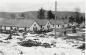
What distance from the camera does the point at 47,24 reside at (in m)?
57.8

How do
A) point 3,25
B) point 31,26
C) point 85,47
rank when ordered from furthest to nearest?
point 3,25 < point 31,26 < point 85,47

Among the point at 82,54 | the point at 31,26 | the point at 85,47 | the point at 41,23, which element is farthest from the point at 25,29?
the point at 82,54

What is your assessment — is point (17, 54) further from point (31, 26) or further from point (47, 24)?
point (47, 24)

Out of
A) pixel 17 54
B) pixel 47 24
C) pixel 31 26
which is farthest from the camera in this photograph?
pixel 47 24

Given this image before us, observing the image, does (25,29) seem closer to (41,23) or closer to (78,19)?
(41,23)

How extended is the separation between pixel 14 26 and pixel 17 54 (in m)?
38.9

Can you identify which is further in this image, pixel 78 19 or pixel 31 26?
pixel 78 19

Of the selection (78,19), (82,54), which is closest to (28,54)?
(82,54)

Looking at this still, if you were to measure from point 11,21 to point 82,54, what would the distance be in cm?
4476

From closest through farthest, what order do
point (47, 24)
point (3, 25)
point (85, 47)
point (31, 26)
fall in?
1. point (85, 47)
2. point (31, 26)
3. point (3, 25)
4. point (47, 24)

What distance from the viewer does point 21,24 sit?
53.0 meters

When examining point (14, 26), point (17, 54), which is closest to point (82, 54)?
point (17, 54)

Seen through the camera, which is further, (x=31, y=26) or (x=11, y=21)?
(x=11, y=21)

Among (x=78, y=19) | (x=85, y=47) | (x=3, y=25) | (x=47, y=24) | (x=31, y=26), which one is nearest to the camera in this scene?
(x=85, y=47)
